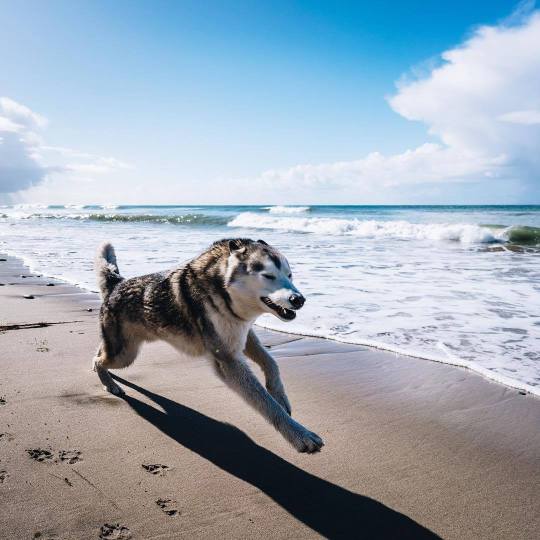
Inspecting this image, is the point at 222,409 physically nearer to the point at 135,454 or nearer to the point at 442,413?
the point at 135,454

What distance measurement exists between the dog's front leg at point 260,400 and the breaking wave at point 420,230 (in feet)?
67.0

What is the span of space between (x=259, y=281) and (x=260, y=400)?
2.61ft

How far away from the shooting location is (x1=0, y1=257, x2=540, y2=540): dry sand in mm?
2295

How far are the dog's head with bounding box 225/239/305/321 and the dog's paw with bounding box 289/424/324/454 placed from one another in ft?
2.43

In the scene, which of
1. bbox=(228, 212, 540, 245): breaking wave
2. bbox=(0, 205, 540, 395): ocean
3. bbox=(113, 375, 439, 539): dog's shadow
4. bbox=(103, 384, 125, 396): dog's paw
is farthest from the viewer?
bbox=(228, 212, 540, 245): breaking wave

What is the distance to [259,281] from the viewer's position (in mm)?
3195

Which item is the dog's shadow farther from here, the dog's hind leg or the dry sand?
the dog's hind leg

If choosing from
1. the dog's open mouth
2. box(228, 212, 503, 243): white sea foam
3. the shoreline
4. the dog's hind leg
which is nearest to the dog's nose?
the dog's open mouth

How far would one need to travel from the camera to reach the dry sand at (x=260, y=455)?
2.29 metres

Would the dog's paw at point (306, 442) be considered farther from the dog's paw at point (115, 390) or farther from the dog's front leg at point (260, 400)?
the dog's paw at point (115, 390)

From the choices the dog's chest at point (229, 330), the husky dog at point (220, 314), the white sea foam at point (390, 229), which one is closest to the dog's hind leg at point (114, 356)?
the husky dog at point (220, 314)

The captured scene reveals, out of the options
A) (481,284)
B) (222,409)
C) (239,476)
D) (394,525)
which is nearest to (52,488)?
(239,476)

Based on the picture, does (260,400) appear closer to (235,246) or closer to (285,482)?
(285,482)

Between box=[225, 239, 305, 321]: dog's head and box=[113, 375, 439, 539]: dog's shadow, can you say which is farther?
box=[225, 239, 305, 321]: dog's head
